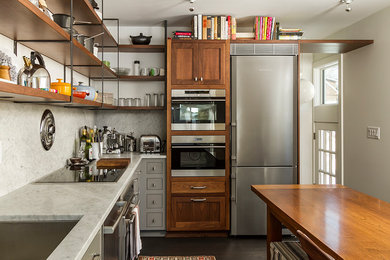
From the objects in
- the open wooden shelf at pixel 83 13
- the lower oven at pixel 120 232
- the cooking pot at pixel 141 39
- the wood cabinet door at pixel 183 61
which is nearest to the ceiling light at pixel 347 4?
the wood cabinet door at pixel 183 61

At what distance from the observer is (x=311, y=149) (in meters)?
4.95

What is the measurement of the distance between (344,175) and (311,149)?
69 cm

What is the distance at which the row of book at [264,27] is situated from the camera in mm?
3832

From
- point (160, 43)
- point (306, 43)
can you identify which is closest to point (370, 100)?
point (306, 43)

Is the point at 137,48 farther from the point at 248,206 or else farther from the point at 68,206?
the point at 68,206

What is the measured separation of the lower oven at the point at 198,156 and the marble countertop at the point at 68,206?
154 centimetres

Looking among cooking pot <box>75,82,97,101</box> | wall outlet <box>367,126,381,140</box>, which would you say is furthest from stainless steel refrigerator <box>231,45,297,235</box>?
cooking pot <box>75,82,97,101</box>

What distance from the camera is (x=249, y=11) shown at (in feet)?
12.2

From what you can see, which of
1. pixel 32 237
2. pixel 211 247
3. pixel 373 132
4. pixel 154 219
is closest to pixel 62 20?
pixel 32 237

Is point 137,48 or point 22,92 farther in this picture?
point 137,48

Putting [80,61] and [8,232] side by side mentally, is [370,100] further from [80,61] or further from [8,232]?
[8,232]

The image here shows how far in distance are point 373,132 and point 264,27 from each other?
170cm

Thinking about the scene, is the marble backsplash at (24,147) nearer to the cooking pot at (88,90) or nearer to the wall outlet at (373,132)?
the cooking pot at (88,90)

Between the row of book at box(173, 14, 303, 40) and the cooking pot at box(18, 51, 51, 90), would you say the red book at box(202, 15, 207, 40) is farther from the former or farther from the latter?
the cooking pot at box(18, 51, 51, 90)
